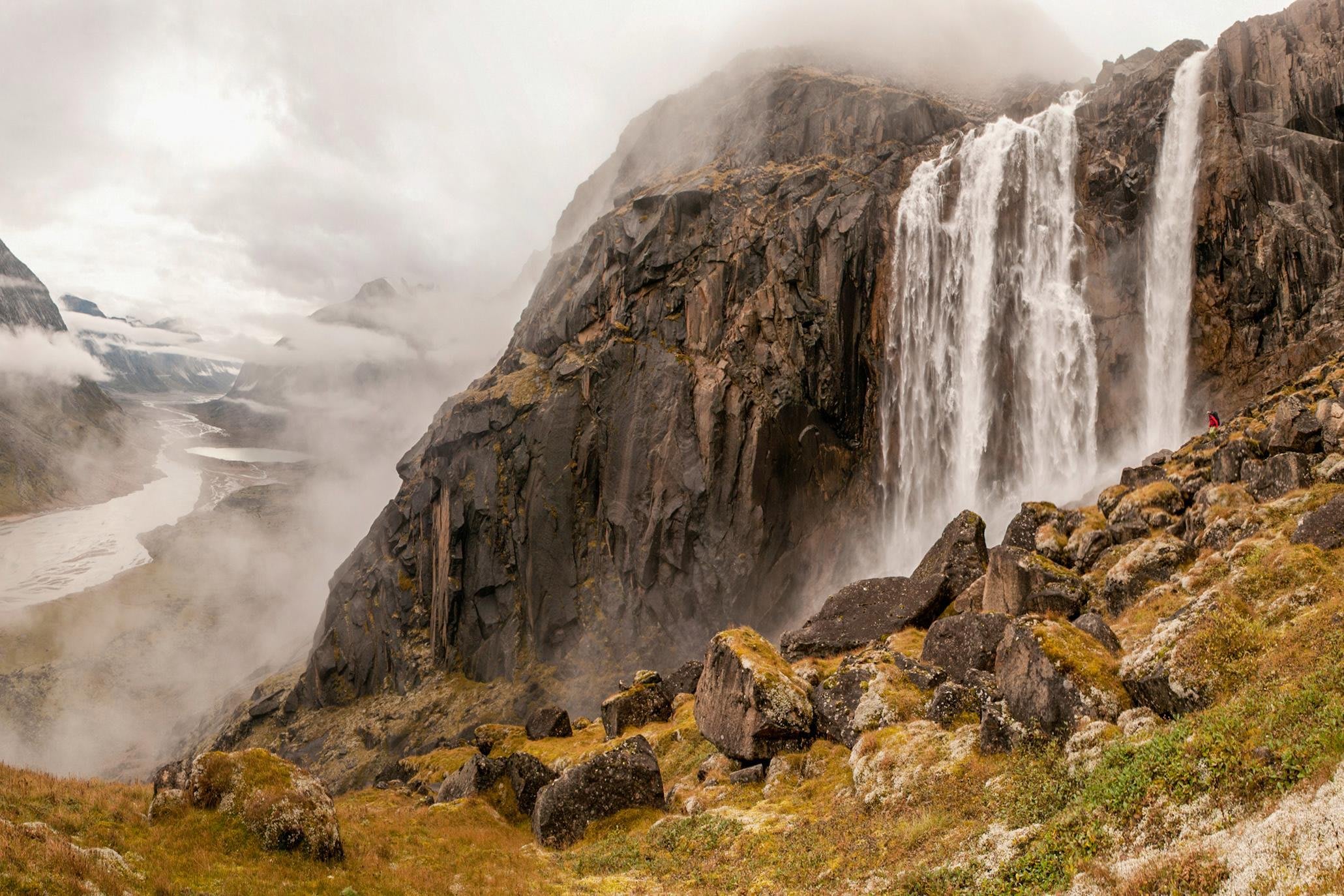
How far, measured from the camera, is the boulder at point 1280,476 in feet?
79.3

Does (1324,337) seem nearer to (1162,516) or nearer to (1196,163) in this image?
(1196,163)

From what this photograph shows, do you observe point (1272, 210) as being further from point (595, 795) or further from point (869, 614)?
point (595, 795)

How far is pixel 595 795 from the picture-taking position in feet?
81.9

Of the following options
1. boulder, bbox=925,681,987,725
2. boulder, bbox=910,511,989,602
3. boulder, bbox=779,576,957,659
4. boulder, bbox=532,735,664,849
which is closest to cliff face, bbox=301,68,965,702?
boulder, bbox=910,511,989,602

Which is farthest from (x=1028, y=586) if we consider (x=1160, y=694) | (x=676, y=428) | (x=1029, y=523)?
(x=676, y=428)

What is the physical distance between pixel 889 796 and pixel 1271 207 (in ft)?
216

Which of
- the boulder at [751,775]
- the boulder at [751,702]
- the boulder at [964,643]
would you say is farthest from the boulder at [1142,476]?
the boulder at [751,775]

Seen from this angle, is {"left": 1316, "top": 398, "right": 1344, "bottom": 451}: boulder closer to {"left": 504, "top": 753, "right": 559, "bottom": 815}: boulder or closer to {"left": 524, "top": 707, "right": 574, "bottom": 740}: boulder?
{"left": 504, "top": 753, "right": 559, "bottom": 815}: boulder

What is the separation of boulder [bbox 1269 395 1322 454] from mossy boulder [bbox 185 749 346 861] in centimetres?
3460

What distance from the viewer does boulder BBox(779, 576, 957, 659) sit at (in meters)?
33.4

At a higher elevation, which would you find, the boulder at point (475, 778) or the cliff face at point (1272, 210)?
the cliff face at point (1272, 210)

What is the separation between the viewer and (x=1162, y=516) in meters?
28.3

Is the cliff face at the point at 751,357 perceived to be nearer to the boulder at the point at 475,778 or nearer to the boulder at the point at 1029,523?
the boulder at the point at 1029,523

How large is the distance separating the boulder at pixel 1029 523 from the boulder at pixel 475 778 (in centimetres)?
2680
